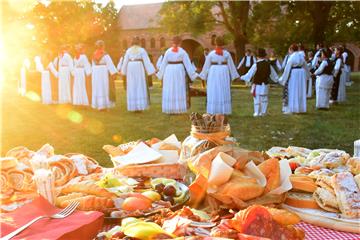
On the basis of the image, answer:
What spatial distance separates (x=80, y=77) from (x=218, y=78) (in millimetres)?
5287

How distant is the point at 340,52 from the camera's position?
649 inches

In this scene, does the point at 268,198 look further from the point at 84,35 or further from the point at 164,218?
the point at 84,35

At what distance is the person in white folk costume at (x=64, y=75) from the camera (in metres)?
16.3

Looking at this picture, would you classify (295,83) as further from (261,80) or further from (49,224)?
(49,224)

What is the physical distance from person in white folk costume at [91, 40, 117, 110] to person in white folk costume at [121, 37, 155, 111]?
92cm

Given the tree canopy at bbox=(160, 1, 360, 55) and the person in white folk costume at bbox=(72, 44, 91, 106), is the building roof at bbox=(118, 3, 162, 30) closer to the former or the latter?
the tree canopy at bbox=(160, 1, 360, 55)

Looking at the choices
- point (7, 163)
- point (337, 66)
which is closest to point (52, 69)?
point (337, 66)

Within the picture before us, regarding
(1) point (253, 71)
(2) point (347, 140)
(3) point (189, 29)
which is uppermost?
(3) point (189, 29)

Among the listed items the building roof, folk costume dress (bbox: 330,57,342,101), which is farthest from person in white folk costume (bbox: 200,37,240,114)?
the building roof

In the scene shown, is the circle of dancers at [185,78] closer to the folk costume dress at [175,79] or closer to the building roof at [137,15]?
the folk costume dress at [175,79]

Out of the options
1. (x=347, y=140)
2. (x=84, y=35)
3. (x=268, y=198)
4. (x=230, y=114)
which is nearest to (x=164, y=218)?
(x=268, y=198)

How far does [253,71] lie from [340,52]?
5.97 meters

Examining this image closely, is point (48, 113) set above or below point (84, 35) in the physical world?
below

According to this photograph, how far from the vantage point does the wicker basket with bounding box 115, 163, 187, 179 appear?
284cm
